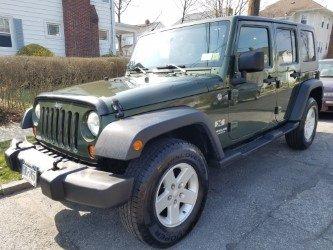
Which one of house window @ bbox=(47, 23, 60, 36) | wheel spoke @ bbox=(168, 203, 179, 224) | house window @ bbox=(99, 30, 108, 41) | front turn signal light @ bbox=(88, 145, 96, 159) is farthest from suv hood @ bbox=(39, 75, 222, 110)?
house window @ bbox=(99, 30, 108, 41)

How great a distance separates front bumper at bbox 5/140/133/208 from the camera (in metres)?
2.24

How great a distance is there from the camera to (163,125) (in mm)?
2490

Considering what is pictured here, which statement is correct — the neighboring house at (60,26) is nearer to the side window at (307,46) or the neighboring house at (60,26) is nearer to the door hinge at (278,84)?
the side window at (307,46)

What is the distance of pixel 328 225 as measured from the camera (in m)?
3.04

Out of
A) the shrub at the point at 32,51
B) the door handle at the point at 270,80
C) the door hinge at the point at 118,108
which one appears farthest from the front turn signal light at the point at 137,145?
the shrub at the point at 32,51

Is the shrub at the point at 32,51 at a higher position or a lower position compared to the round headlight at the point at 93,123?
higher

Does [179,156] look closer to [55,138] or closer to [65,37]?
[55,138]

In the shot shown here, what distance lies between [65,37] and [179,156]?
43.1 ft

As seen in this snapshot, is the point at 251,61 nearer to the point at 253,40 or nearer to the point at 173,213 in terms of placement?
the point at 253,40

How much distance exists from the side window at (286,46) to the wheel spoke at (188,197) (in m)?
2.39

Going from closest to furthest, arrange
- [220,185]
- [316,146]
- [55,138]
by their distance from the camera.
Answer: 1. [55,138]
2. [220,185]
3. [316,146]

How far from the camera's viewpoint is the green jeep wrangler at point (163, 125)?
7.80 ft

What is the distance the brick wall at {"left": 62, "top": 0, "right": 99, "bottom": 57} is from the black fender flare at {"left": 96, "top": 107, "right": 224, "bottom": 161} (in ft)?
42.0

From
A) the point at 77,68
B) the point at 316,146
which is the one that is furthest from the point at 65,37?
the point at 316,146
